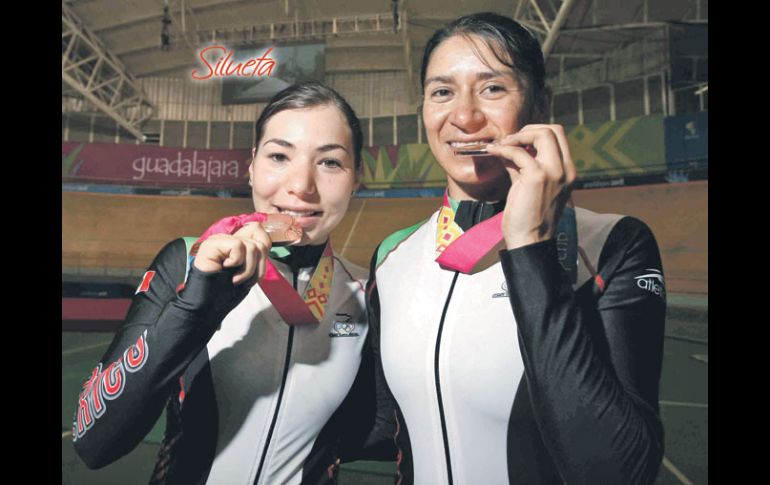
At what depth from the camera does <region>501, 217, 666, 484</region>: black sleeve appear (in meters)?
0.66

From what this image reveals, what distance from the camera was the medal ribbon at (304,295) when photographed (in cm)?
96

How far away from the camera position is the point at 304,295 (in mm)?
1024

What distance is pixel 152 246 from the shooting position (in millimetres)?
1942

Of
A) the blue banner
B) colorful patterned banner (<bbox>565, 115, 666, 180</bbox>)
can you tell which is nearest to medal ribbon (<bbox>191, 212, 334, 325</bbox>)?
colorful patterned banner (<bbox>565, 115, 666, 180</bbox>)

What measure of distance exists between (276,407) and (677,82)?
5.44 feet

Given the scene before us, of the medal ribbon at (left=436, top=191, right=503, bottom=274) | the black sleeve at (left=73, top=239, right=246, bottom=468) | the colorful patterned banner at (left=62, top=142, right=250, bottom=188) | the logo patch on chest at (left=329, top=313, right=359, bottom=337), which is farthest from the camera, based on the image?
the colorful patterned banner at (left=62, top=142, right=250, bottom=188)

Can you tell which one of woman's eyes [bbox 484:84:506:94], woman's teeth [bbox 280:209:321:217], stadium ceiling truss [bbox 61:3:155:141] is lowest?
woman's teeth [bbox 280:209:321:217]

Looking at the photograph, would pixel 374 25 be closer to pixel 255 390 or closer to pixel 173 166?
pixel 255 390

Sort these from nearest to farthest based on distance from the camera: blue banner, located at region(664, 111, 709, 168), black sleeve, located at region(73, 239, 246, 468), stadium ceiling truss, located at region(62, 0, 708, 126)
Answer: black sleeve, located at region(73, 239, 246, 468) < stadium ceiling truss, located at region(62, 0, 708, 126) < blue banner, located at region(664, 111, 709, 168)

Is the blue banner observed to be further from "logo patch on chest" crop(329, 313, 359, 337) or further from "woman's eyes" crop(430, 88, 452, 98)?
"logo patch on chest" crop(329, 313, 359, 337)

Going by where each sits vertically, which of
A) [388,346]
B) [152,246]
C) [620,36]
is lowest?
[388,346]
